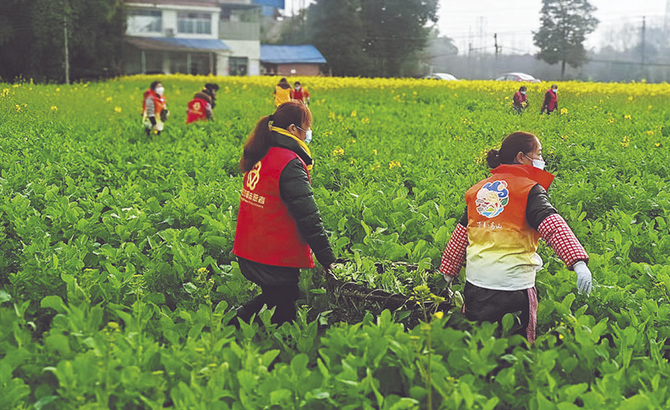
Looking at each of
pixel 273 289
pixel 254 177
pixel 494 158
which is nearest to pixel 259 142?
pixel 254 177

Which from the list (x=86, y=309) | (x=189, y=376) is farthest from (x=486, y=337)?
(x=86, y=309)

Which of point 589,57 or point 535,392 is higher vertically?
point 589,57

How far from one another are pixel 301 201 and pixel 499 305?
127 centimetres

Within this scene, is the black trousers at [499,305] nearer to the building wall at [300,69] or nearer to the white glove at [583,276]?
the white glove at [583,276]

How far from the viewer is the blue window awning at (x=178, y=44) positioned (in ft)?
153

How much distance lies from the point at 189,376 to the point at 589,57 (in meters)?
52.2

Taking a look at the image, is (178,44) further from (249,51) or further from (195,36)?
(249,51)

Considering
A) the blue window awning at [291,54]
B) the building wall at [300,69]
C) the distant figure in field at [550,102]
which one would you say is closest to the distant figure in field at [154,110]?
the distant figure in field at [550,102]

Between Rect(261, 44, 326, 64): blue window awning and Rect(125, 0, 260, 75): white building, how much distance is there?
12.5 feet

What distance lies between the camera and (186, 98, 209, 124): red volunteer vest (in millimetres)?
15609

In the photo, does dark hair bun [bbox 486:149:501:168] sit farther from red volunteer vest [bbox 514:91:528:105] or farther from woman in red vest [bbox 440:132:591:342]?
red volunteer vest [bbox 514:91:528:105]

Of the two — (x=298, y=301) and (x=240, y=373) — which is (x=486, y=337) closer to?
(x=240, y=373)

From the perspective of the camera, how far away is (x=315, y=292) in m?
4.28

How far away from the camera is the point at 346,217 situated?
20.5 feet
